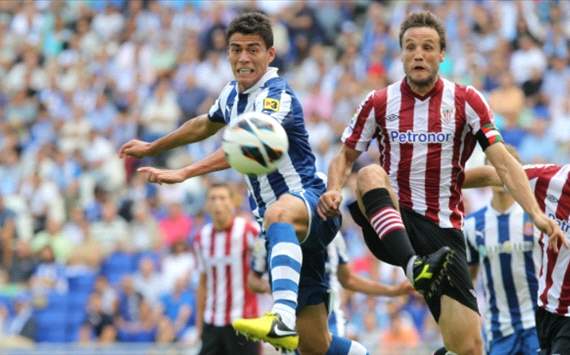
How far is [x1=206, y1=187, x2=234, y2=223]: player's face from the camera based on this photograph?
40.5ft

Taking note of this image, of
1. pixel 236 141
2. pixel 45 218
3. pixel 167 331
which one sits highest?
pixel 236 141

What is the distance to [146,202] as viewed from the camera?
61.7ft

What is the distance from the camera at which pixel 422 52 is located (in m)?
8.49

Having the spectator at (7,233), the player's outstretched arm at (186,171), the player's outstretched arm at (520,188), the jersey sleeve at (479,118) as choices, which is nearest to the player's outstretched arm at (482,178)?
the jersey sleeve at (479,118)

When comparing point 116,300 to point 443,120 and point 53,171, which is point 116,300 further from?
point 443,120

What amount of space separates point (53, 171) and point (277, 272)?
40.9 feet

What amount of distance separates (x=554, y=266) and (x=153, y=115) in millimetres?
12567

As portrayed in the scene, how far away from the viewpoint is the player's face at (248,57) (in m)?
8.63

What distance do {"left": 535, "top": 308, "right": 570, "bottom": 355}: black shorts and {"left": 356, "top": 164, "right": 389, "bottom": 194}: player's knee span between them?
1.42 metres

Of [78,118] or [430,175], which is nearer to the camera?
[430,175]

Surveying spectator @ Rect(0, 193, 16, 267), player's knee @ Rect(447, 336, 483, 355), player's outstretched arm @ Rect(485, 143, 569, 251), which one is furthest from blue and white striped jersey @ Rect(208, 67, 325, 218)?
spectator @ Rect(0, 193, 16, 267)

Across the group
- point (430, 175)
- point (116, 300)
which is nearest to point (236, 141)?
point (430, 175)

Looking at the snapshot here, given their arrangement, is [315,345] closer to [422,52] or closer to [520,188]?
[520,188]

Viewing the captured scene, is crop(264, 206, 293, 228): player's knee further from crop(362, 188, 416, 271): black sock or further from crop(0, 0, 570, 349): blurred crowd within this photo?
crop(0, 0, 570, 349): blurred crowd
